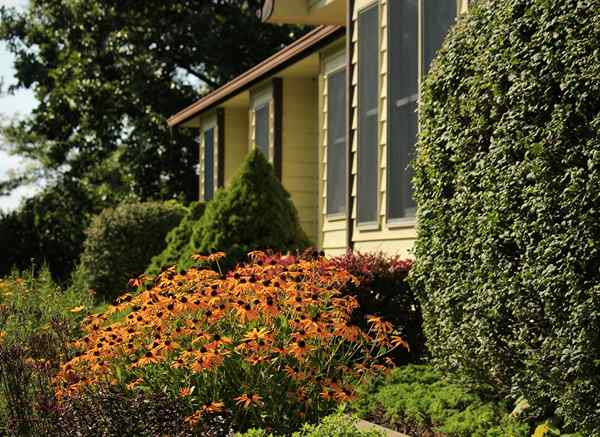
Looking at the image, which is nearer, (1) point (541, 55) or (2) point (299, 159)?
(1) point (541, 55)

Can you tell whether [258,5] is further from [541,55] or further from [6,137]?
[541,55]

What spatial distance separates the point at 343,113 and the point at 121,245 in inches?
205

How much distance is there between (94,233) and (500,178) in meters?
11.7

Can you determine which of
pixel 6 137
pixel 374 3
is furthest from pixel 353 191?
pixel 6 137

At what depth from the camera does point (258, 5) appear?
2881cm

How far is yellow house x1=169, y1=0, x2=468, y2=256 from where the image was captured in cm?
973

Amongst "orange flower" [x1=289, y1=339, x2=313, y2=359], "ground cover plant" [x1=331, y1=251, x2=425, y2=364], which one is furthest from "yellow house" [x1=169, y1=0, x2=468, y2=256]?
"orange flower" [x1=289, y1=339, x2=313, y2=359]

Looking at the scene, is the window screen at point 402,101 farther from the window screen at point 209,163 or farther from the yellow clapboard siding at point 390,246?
the window screen at point 209,163

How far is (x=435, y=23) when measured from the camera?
9266mm

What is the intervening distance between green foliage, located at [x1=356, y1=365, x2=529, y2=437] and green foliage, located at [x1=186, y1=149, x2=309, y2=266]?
4007mm

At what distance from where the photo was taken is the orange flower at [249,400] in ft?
19.2

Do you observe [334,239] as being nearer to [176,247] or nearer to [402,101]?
[176,247]

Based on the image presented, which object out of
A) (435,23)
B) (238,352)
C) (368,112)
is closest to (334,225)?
(368,112)

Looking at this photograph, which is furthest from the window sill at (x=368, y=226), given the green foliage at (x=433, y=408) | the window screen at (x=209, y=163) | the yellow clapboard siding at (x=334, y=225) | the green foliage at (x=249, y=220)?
the window screen at (x=209, y=163)
